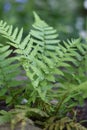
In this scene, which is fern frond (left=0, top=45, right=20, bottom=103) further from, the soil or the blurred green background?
the blurred green background

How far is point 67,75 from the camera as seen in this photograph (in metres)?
1.87

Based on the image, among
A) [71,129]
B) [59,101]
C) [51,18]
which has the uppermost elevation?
[51,18]

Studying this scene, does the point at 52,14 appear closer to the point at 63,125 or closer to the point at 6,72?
the point at 6,72

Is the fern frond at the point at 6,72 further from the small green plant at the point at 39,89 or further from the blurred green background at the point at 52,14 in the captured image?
the blurred green background at the point at 52,14

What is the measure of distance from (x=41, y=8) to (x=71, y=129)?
11.8ft

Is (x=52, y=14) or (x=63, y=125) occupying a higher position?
(x=52, y=14)

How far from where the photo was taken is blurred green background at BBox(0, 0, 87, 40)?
4469mm

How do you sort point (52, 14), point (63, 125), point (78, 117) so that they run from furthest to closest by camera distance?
1. point (52, 14)
2. point (78, 117)
3. point (63, 125)

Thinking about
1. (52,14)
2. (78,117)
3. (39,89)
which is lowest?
(78,117)

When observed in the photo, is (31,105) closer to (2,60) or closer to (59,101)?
(59,101)

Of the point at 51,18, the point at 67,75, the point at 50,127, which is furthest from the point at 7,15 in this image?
the point at 50,127

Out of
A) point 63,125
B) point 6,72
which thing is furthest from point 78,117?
point 6,72

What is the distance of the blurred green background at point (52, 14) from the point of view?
4.47 m

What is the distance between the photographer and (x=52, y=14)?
516cm
